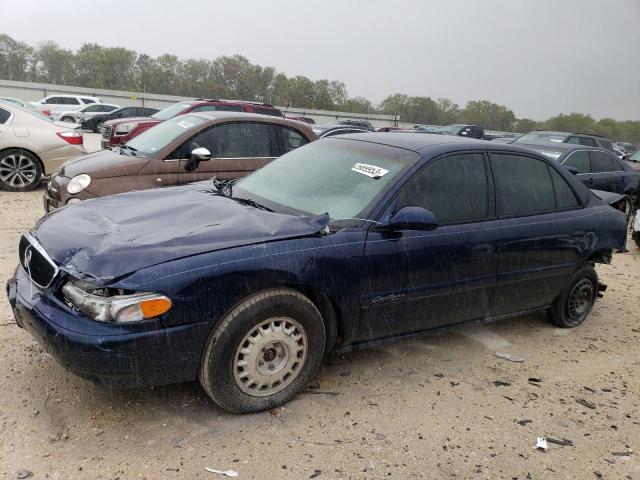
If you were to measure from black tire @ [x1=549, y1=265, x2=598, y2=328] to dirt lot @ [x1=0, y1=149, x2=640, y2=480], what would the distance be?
592 millimetres

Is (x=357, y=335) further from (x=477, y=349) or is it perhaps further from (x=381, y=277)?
(x=477, y=349)

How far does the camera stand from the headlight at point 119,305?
2.59 metres

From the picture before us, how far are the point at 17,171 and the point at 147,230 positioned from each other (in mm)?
7229

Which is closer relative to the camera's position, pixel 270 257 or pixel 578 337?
pixel 270 257

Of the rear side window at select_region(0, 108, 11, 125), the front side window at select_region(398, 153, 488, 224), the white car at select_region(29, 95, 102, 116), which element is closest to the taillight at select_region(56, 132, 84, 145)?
the rear side window at select_region(0, 108, 11, 125)

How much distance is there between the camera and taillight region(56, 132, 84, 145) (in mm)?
9188

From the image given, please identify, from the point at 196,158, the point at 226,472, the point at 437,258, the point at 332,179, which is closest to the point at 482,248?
the point at 437,258

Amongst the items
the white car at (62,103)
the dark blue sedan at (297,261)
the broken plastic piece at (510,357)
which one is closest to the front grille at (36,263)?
the dark blue sedan at (297,261)

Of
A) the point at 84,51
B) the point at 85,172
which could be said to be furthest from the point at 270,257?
the point at 84,51

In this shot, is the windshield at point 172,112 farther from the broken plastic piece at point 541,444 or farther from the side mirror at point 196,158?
the broken plastic piece at point 541,444

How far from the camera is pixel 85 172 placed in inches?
239

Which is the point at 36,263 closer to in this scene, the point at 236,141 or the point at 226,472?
the point at 226,472

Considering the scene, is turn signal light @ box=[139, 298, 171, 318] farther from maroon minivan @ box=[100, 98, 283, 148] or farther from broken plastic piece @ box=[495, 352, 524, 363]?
maroon minivan @ box=[100, 98, 283, 148]

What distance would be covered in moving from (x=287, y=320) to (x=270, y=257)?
0.40 m
